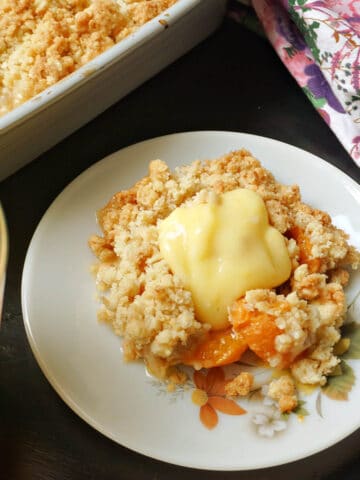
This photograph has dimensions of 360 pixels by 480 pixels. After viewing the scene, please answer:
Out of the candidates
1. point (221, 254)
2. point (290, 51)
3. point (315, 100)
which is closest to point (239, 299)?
point (221, 254)

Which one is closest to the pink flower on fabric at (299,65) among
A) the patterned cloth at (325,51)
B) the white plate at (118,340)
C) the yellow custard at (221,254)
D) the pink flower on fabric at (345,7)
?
the patterned cloth at (325,51)

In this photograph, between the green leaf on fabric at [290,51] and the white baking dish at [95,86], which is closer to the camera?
the white baking dish at [95,86]

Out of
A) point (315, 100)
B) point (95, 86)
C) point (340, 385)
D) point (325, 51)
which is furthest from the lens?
point (315, 100)

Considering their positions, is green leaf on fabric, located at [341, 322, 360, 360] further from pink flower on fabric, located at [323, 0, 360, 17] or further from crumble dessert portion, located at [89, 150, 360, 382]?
pink flower on fabric, located at [323, 0, 360, 17]

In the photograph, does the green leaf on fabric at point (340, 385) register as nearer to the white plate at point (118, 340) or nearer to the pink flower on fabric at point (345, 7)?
the white plate at point (118, 340)

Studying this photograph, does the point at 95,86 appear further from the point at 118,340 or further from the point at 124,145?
the point at 118,340

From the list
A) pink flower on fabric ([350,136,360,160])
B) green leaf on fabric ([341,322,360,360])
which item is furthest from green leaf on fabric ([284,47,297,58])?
green leaf on fabric ([341,322,360,360])
